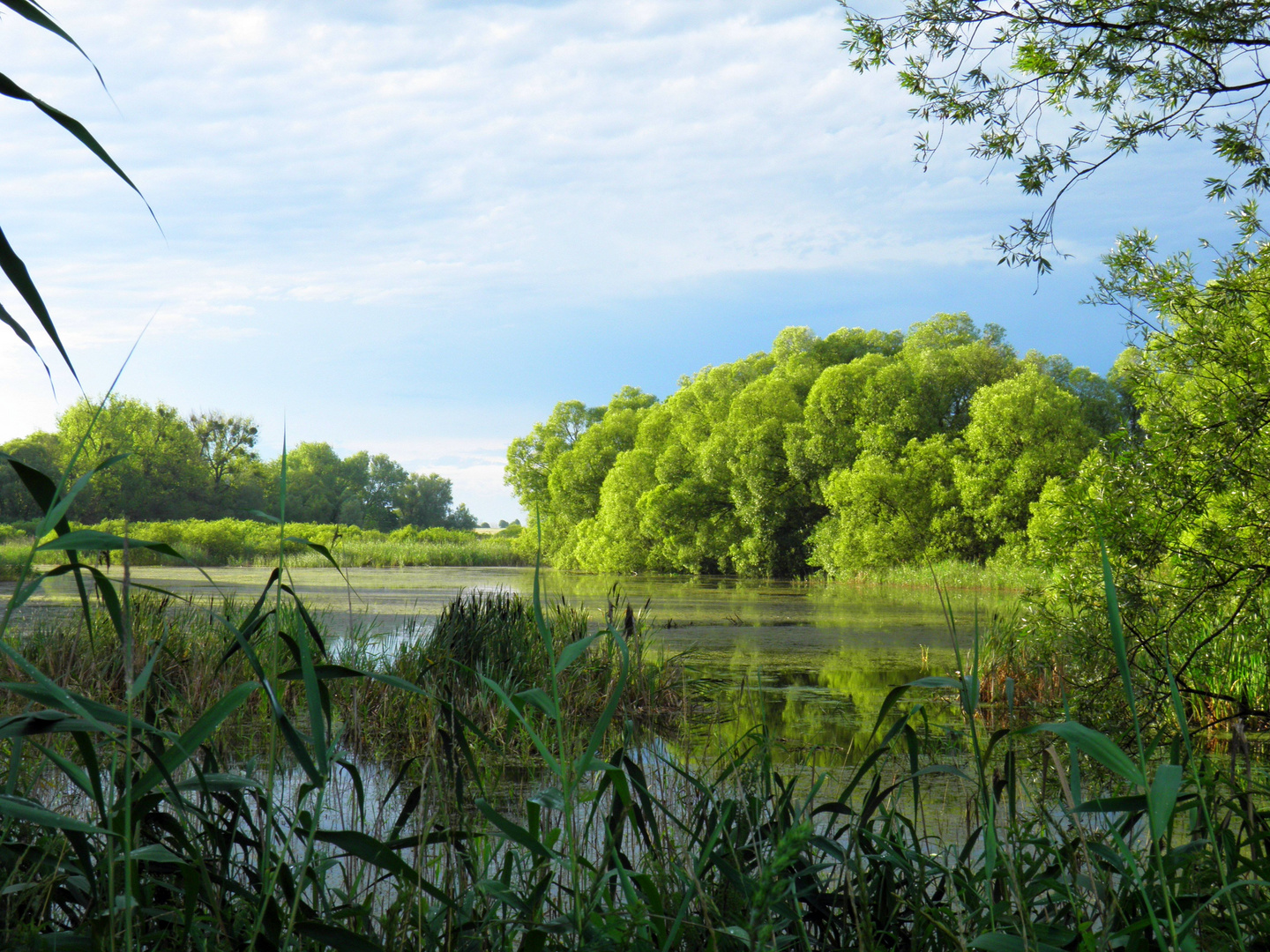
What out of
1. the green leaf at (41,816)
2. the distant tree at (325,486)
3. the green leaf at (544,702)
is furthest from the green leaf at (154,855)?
the distant tree at (325,486)

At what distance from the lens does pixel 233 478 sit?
154 feet

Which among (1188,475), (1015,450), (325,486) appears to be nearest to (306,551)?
(1015,450)

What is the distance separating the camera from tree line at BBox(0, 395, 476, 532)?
33812mm

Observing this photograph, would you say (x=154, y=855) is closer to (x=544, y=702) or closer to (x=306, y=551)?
(x=544, y=702)

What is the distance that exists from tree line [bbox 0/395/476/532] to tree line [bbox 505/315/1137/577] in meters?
11.0

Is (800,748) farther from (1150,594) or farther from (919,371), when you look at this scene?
(919,371)

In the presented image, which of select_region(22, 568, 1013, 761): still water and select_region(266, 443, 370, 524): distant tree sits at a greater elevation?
select_region(266, 443, 370, 524): distant tree

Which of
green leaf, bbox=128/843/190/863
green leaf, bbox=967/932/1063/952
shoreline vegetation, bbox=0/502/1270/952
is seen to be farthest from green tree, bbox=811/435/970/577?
green leaf, bbox=128/843/190/863

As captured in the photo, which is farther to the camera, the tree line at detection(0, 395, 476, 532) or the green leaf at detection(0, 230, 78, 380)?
the tree line at detection(0, 395, 476, 532)

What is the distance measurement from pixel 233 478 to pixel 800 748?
4750 centimetres

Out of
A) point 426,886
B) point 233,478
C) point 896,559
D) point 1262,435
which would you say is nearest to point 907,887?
point 426,886

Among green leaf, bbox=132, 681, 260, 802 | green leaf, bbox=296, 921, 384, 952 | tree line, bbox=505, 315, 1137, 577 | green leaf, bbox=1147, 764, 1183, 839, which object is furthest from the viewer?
tree line, bbox=505, 315, 1137, 577

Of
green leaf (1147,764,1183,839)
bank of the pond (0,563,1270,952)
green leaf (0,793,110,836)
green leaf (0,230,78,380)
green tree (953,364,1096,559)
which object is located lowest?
bank of the pond (0,563,1270,952)

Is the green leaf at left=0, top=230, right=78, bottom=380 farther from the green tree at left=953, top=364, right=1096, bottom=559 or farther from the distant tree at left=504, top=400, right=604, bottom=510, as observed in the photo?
the distant tree at left=504, top=400, right=604, bottom=510
